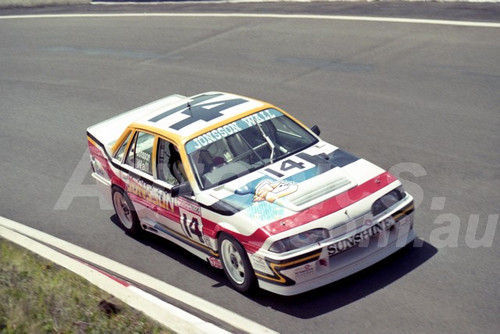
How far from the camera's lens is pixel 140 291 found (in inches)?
288

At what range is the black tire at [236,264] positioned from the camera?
7.40 metres

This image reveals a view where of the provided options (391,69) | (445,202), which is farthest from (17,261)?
(391,69)

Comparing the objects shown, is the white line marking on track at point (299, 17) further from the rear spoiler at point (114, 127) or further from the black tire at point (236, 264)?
the black tire at point (236, 264)

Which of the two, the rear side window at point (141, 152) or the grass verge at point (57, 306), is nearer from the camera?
the grass verge at point (57, 306)

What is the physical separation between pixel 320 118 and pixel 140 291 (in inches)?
242

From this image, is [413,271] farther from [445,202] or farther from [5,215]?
[5,215]

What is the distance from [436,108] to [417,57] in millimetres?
2706

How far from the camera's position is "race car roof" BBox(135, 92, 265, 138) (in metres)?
8.80

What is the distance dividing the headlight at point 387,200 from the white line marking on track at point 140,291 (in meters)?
1.58

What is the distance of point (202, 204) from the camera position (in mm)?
7945

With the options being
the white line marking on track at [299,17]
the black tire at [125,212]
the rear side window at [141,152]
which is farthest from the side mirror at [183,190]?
the white line marking on track at [299,17]

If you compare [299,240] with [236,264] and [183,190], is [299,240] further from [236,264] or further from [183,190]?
[183,190]

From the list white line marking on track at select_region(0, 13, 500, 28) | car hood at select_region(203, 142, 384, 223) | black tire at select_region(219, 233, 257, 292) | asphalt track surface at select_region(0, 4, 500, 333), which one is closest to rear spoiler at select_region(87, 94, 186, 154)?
asphalt track surface at select_region(0, 4, 500, 333)

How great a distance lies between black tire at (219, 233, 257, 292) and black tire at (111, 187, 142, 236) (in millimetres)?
1955
